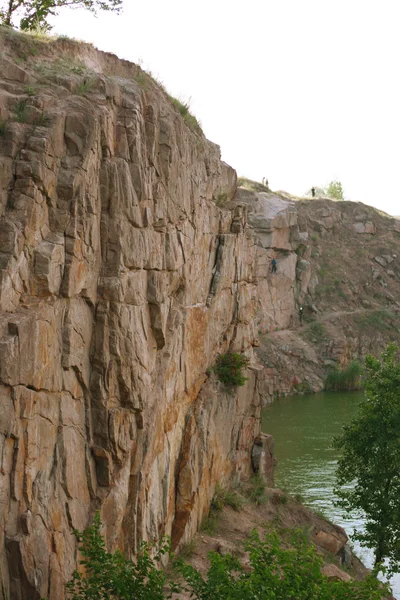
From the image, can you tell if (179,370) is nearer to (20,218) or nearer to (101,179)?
(101,179)

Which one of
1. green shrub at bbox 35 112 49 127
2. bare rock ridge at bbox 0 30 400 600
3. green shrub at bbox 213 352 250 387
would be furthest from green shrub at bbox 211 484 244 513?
green shrub at bbox 35 112 49 127

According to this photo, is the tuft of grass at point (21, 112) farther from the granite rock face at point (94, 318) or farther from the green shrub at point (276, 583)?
the green shrub at point (276, 583)

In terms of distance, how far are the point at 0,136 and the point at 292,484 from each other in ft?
75.5

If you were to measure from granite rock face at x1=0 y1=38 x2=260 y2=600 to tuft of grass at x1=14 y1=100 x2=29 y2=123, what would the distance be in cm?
4

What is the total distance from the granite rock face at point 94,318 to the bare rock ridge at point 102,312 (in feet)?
0.11

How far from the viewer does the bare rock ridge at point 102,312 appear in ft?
39.9

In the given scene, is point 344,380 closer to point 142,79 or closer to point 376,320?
point 376,320

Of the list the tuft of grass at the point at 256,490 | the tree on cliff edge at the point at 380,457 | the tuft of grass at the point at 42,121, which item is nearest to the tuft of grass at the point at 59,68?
the tuft of grass at the point at 42,121

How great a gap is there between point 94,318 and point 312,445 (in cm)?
2664

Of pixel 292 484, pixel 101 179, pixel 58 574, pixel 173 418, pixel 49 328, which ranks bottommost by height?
pixel 292 484

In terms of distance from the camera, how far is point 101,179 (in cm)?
1497

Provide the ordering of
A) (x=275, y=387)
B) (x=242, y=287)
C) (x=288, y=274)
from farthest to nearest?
(x=288, y=274) → (x=275, y=387) → (x=242, y=287)

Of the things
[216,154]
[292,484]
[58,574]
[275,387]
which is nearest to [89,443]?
[58,574]

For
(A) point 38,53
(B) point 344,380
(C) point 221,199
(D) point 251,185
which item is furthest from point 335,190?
(A) point 38,53
